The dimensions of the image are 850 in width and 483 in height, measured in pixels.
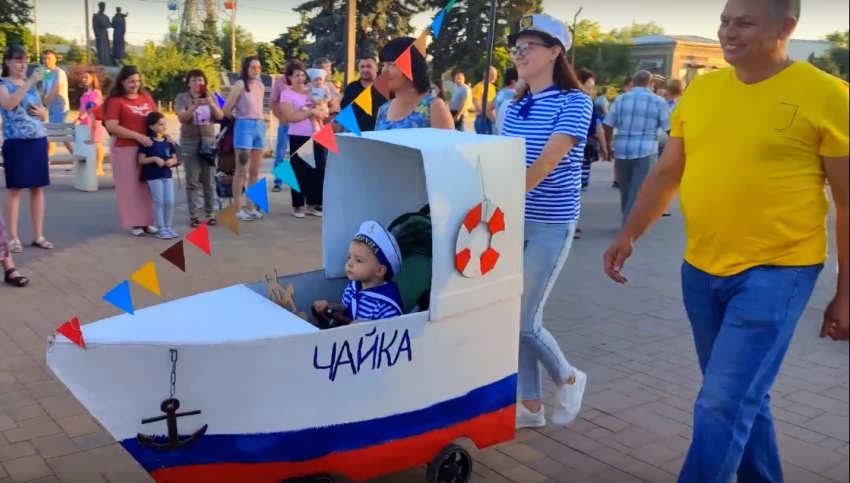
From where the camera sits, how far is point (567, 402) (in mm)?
3650

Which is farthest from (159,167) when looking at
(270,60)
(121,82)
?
(270,60)

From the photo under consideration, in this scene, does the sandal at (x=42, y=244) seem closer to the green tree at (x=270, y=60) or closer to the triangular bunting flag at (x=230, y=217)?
the triangular bunting flag at (x=230, y=217)

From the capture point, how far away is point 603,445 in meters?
3.57

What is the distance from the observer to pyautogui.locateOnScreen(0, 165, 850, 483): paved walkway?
333 centimetres

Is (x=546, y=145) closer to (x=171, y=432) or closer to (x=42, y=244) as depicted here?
(x=171, y=432)

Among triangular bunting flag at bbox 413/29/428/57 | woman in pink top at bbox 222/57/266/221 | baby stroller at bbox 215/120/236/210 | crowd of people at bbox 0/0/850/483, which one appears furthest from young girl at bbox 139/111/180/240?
triangular bunting flag at bbox 413/29/428/57

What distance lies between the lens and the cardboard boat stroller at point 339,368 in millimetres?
2441

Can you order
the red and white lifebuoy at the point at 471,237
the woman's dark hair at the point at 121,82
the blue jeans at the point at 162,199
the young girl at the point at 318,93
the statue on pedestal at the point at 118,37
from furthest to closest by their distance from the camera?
the statue on pedestal at the point at 118,37 < the young girl at the point at 318,93 < the blue jeans at the point at 162,199 < the woman's dark hair at the point at 121,82 < the red and white lifebuoy at the point at 471,237

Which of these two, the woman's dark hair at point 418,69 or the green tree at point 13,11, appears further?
the green tree at point 13,11

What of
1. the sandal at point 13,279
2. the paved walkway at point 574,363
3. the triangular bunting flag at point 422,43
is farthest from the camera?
the sandal at point 13,279

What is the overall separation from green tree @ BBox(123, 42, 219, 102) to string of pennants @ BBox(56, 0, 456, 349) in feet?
75.4

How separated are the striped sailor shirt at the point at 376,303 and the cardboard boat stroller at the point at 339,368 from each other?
0.18 metres

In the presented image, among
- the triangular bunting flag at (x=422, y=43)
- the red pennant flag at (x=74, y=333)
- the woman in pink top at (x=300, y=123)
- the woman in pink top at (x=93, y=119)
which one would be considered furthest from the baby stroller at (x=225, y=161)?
the red pennant flag at (x=74, y=333)

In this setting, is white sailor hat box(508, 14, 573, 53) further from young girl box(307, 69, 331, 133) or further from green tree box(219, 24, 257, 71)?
green tree box(219, 24, 257, 71)
